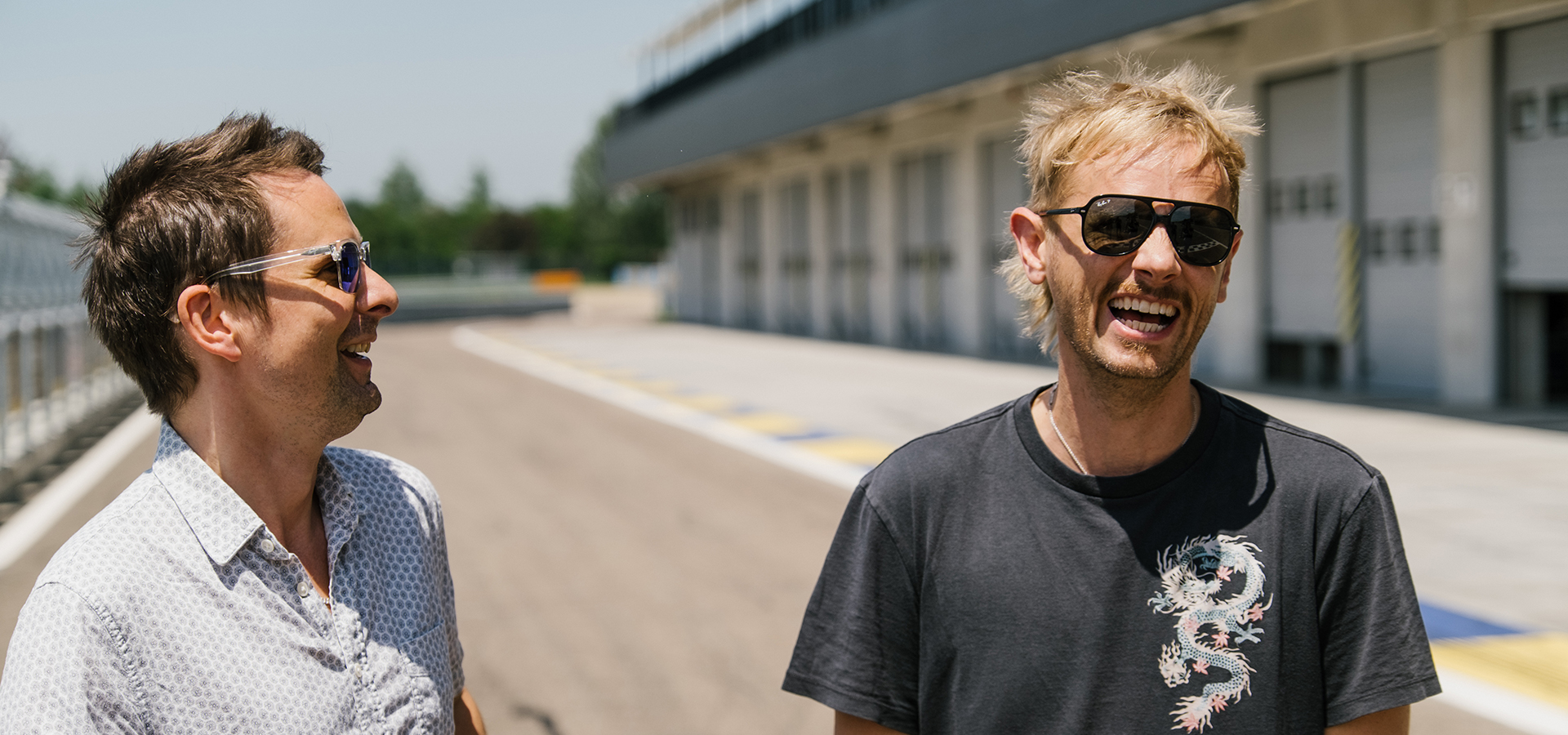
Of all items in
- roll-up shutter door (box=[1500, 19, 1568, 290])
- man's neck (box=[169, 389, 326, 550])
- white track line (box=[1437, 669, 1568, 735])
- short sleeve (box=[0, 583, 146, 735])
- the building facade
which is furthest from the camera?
the building facade

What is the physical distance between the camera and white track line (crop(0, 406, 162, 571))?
8.00m

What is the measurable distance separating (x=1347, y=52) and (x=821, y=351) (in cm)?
1415

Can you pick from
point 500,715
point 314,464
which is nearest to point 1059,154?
point 314,464

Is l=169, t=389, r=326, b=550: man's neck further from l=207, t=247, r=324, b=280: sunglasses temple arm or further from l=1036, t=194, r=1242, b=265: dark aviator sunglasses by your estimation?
l=1036, t=194, r=1242, b=265: dark aviator sunglasses

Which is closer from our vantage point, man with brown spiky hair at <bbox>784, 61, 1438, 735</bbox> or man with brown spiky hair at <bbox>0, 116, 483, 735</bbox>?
man with brown spiky hair at <bbox>0, 116, 483, 735</bbox>

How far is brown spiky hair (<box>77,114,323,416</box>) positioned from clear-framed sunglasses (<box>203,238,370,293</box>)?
0.04 feet

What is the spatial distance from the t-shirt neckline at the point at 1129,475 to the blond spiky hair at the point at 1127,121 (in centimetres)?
37

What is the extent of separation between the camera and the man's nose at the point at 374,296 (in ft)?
6.85

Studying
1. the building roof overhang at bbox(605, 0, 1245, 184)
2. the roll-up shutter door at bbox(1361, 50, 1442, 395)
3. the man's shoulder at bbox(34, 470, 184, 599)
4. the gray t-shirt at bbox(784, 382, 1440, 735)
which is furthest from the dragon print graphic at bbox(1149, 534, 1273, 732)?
the roll-up shutter door at bbox(1361, 50, 1442, 395)

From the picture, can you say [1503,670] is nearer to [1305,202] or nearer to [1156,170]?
[1156,170]

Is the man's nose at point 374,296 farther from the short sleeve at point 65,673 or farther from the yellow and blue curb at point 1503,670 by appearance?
the yellow and blue curb at point 1503,670

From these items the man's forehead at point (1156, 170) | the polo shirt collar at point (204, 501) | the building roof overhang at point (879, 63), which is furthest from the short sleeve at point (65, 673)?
the building roof overhang at point (879, 63)

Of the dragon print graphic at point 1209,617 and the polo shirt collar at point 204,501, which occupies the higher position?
the polo shirt collar at point 204,501

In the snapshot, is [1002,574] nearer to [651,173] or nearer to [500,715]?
[500,715]
